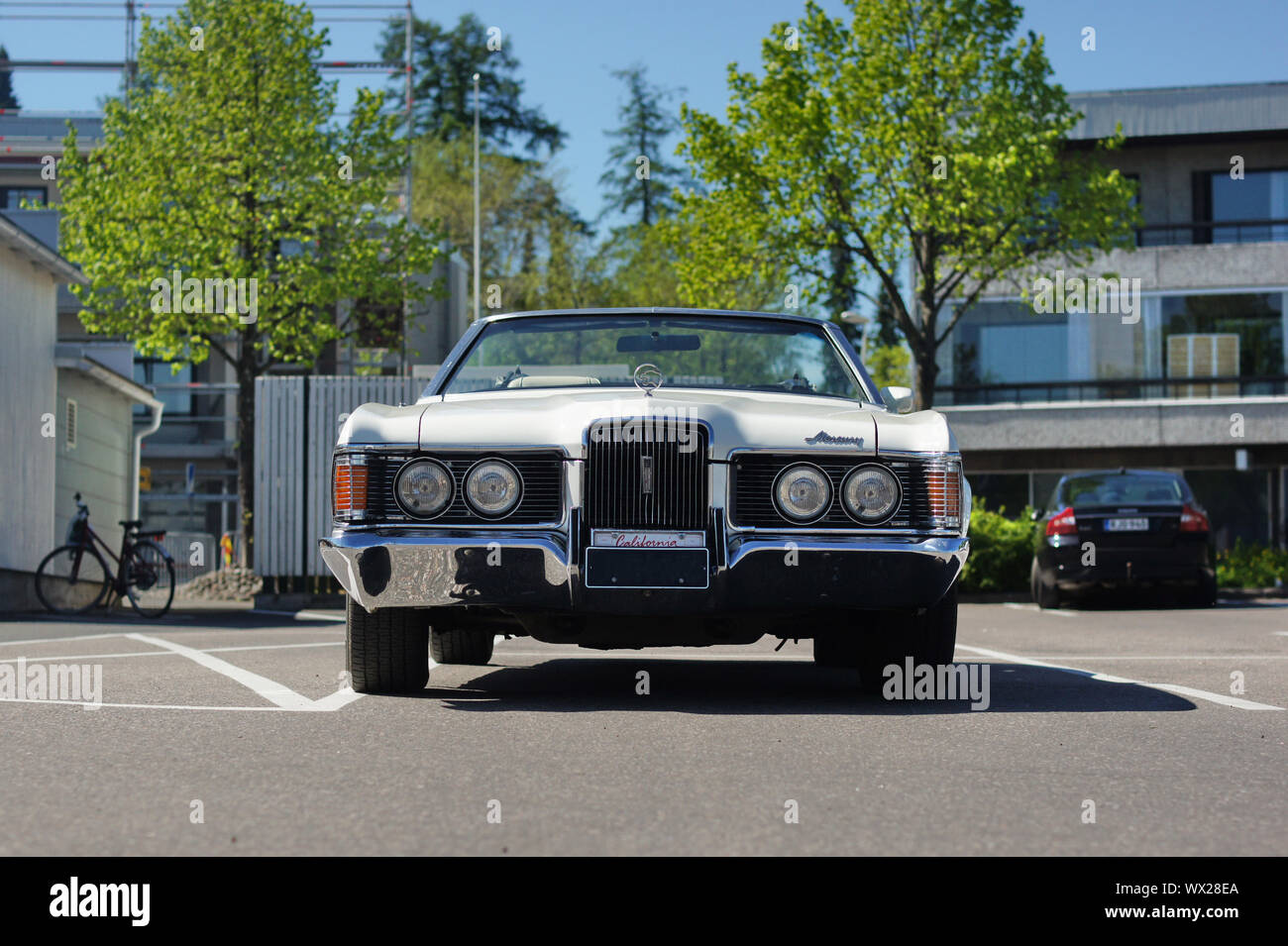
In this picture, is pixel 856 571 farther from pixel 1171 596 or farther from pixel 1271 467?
pixel 1271 467

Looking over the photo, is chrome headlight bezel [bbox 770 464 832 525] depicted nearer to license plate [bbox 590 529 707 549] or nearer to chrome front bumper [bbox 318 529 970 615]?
chrome front bumper [bbox 318 529 970 615]

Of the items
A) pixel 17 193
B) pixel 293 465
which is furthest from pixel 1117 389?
pixel 17 193

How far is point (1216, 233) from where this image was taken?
116 feet

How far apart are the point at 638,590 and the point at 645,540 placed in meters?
0.19

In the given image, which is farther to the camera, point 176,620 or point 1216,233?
point 1216,233

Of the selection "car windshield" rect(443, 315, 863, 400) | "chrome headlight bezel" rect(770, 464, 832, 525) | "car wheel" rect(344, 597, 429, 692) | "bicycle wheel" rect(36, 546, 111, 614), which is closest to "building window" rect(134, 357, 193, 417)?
"bicycle wheel" rect(36, 546, 111, 614)

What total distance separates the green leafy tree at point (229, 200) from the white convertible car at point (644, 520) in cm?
1842

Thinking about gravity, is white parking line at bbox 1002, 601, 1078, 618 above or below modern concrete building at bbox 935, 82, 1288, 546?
below

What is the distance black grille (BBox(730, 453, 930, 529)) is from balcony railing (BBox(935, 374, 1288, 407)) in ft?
95.9

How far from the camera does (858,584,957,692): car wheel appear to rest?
6.86m

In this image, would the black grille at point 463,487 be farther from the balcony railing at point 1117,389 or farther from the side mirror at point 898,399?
the balcony railing at point 1117,389

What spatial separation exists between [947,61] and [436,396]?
20442mm

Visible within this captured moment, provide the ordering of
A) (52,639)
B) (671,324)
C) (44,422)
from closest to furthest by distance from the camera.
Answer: (671,324) < (52,639) < (44,422)

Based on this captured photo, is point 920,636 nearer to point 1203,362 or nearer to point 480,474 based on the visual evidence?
point 480,474
